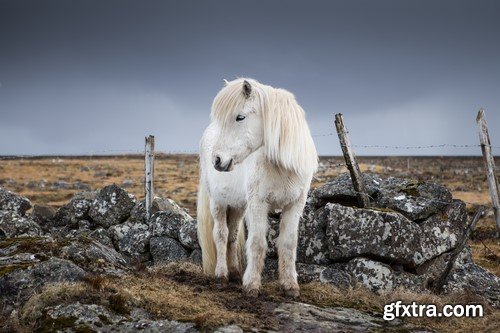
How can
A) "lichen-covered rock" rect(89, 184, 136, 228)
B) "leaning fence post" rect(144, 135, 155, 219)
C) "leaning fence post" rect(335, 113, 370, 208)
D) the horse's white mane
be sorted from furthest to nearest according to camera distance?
"lichen-covered rock" rect(89, 184, 136, 228) → "leaning fence post" rect(144, 135, 155, 219) → "leaning fence post" rect(335, 113, 370, 208) → the horse's white mane

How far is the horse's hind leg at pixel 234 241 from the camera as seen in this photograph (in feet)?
29.7

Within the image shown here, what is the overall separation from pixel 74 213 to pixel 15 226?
5.49ft

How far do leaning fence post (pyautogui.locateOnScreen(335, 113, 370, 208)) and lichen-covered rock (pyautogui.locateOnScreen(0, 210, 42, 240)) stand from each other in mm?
7607

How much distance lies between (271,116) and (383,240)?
3469mm

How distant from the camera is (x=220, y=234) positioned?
29.9 feet

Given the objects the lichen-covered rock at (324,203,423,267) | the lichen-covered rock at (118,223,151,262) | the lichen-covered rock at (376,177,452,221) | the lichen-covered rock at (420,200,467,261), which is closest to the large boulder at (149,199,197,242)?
the lichen-covered rock at (118,223,151,262)

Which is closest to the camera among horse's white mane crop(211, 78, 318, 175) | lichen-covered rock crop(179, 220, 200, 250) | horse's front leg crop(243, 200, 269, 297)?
horse's white mane crop(211, 78, 318, 175)

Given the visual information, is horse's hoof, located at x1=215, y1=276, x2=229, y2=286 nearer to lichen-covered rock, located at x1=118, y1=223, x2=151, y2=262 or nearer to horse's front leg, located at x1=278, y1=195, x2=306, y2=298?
horse's front leg, located at x1=278, y1=195, x2=306, y2=298

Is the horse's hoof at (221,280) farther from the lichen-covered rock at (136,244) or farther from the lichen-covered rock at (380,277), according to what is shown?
the lichen-covered rock at (136,244)

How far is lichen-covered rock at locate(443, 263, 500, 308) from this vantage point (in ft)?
30.2

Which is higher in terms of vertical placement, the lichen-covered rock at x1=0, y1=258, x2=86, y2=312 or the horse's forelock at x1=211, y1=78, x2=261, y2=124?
the horse's forelock at x1=211, y1=78, x2=261, y2=124

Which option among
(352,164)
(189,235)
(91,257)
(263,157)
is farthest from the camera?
(189,235)

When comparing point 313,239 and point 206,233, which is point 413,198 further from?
point 206,233

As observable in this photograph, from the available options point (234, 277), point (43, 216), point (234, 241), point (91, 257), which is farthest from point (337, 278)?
point (43, 216)
